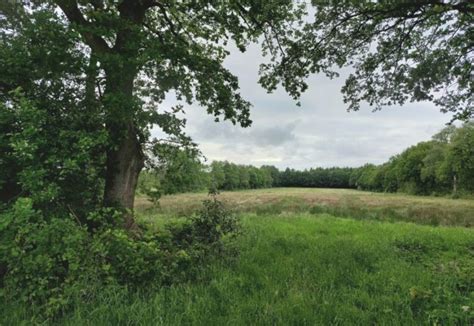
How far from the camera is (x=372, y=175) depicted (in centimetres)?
8244

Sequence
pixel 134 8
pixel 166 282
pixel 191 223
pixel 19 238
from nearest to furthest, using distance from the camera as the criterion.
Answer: pixel 19 238, pixel 166 282, pixel 134 8, pixel 191 223

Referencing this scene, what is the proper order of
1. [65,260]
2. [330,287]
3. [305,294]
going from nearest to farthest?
1. [65,260]
2. [305,294]
3. [330,287]

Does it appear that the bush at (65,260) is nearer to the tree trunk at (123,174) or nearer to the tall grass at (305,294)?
the tall grass at (305,294)

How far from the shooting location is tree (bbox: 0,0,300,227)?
4250 mm

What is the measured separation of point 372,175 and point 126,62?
89194mm

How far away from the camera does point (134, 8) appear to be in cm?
621

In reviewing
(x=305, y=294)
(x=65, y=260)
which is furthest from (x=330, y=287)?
(x=65, y=260)

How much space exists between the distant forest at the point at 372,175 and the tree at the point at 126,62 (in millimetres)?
840

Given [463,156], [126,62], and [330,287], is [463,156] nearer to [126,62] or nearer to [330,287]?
[330,287]

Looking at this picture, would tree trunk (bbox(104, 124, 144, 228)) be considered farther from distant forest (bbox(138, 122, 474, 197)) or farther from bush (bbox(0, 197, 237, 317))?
bush (bbox(0, 197, 237, 317))

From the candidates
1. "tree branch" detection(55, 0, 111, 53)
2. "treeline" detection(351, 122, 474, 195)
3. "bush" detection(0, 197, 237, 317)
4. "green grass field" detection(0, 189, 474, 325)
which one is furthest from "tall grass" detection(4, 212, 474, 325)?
"treeline" detection(351, 122, 474, 195)

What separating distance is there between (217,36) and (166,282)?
22.7 ft

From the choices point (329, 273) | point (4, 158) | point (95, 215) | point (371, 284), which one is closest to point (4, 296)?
point (95, 215)

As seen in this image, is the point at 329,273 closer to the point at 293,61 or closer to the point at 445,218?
the point at 293,61
